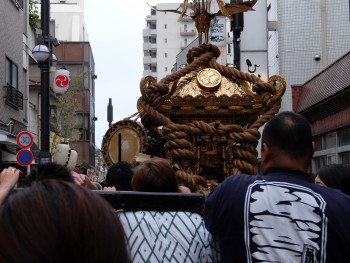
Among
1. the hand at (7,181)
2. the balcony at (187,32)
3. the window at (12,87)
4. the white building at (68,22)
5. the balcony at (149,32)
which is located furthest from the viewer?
the balcony at (149,32)

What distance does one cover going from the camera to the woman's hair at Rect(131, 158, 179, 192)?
10.7 ft

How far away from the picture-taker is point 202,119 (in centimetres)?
641

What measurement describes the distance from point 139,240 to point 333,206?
0.89 meters

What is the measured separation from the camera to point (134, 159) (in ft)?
21.3

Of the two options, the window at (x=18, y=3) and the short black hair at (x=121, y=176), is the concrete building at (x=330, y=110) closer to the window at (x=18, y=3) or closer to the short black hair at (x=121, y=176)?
the short black hair at (x=121, y=176)

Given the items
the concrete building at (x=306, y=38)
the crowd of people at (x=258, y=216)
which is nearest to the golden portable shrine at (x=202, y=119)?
the crowd of people at (x=258, y=216)

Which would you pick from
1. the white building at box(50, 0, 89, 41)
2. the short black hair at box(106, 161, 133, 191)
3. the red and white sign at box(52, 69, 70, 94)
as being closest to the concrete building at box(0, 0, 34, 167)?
the red and white sign at box(52, 69, 70, 94)

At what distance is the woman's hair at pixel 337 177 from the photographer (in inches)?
166

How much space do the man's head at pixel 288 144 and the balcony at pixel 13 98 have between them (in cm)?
1829

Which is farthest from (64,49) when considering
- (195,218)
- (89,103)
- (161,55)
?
(195,218)

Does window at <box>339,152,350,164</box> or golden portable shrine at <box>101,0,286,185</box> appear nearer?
golden portable shrine at <box>101,0,286,185</box>

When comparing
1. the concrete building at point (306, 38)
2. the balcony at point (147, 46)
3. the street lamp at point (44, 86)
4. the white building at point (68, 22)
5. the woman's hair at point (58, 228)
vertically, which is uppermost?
the balcony at point (147, 46)

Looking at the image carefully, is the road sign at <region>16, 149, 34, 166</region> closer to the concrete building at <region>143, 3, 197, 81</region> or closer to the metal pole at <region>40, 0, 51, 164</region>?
the metal pole at <region>40, 0, 51, 164</region>

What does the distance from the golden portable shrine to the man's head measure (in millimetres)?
2648
